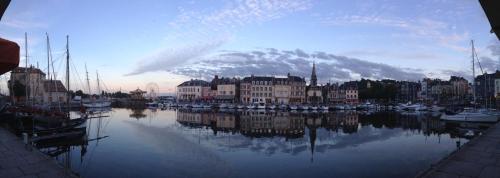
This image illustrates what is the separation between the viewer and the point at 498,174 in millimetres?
14867

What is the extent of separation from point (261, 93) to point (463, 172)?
108456 mm

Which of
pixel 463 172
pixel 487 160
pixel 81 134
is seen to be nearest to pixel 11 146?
pixel 81 134

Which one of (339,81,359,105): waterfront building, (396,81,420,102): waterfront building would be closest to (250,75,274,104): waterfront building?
(339,81,359,105): waterfront building

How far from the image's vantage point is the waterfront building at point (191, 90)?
139m

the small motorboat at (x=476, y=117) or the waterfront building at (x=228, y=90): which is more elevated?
the waterfront building at (x=228, y=90)

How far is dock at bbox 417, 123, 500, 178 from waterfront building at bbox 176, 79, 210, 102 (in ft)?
390

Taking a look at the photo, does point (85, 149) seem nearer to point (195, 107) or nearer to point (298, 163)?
point (298, 163)

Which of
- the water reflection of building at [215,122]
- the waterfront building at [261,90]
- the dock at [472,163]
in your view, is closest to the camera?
the dock at [472,163]

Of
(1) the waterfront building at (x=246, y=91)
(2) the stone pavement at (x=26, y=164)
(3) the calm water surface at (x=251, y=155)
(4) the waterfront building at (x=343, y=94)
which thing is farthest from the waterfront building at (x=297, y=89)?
(2) the stone pavement at (x=26, y=164)

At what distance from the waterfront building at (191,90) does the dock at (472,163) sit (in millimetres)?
118777

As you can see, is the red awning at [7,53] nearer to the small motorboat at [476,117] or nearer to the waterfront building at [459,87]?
the small motorboat at [476,117]

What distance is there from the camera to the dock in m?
A: 15.3

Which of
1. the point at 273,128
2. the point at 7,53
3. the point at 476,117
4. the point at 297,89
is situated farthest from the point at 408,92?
the point at 7,53

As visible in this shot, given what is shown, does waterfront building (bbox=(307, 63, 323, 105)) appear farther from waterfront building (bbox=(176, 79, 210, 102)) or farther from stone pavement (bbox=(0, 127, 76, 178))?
stone pavement (bbox=(0, 127, 76, 178))
